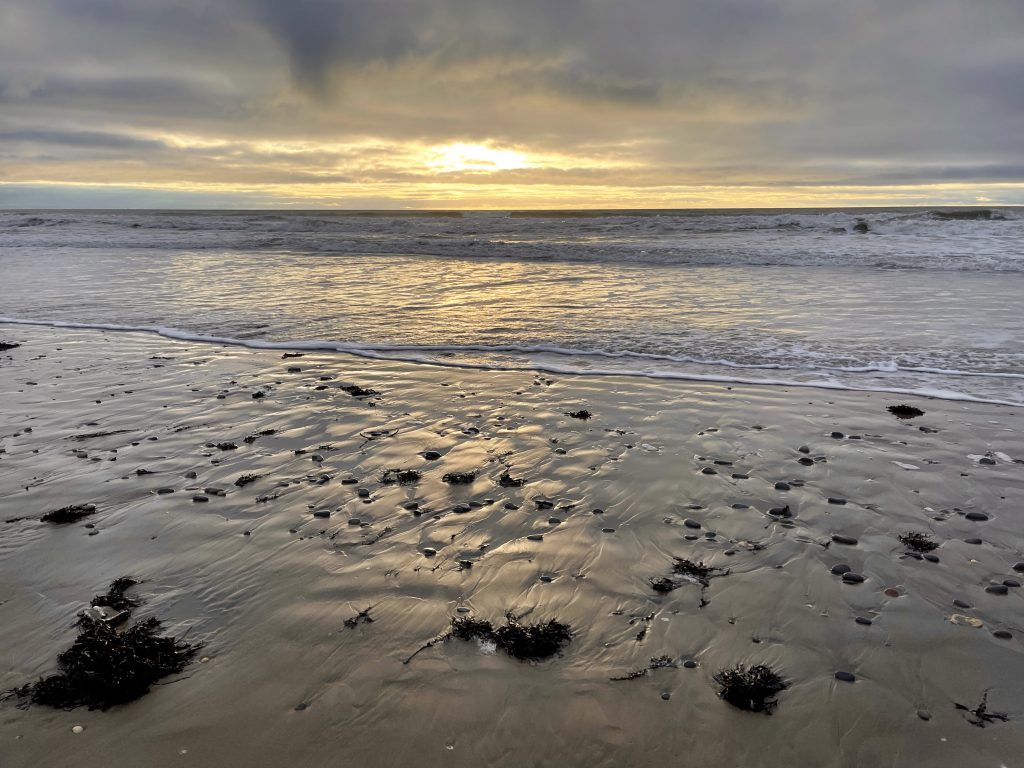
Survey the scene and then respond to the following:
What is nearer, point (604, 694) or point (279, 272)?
point (604, 694)

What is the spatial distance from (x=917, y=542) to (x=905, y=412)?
10.1ft

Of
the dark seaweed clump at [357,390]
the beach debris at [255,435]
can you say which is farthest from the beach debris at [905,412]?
the beach debris at [255,435]

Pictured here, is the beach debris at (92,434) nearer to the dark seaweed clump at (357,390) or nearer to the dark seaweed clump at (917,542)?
the dark seaweed clump at (357,390)

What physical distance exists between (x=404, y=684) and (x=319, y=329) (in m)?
9.06

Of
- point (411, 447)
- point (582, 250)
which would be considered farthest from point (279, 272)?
point (411, 447)

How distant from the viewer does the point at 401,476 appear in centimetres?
518

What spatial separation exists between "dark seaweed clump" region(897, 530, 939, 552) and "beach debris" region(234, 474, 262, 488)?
5.04 m

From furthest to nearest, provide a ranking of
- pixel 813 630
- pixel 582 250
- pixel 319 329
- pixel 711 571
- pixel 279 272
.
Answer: pixel 582 250 < pixel 279 272 < pixel 319 329 < pixel 711 571 < pixel 813 630

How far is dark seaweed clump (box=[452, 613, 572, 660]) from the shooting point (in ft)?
10.3

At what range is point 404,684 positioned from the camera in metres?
2.95

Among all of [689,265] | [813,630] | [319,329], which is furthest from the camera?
[689,265]

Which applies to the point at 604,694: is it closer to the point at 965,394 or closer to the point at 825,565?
the point at 825,565

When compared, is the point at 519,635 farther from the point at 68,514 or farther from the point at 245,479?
the point at 68,514

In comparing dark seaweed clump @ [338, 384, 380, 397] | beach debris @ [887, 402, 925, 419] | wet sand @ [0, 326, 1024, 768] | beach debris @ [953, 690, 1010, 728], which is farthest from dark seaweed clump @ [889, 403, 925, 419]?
dark seaweed clump @ [338, 384, 380, 397]
